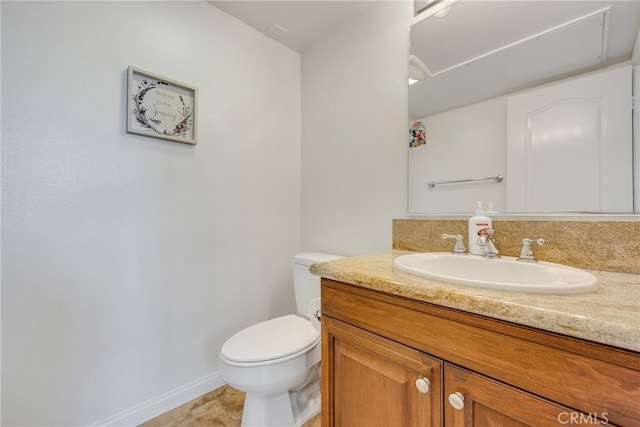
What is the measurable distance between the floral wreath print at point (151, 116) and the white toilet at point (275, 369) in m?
→ 1.07

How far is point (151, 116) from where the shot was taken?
50.9 inches

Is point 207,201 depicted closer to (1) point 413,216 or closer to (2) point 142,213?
(2) point 142,213

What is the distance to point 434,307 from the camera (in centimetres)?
62

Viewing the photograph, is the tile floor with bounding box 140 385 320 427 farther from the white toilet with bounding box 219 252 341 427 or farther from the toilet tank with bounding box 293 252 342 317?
the toilet tank with bounding box 293 252 342 317

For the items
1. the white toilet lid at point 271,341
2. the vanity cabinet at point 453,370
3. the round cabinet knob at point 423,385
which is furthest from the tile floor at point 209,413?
the round cabinet knob at point 423,385

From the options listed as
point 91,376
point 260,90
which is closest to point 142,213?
point 91,376

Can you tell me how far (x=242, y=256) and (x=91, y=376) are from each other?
84 centimetres

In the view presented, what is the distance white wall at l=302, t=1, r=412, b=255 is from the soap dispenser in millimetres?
396

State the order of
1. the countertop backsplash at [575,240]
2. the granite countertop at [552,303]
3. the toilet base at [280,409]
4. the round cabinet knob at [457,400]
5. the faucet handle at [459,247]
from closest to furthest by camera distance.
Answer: the granite countertop at [552,303], the round cabinet knob at [457,400], the countertop backsplash at [575,240], the faucet handle at [459,247], the toilet base at [280,409]

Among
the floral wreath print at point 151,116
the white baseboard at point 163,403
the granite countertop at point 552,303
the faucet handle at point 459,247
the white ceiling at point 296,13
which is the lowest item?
the white baseboard at point 163,403

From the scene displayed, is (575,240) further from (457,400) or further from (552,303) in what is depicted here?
(457,400)

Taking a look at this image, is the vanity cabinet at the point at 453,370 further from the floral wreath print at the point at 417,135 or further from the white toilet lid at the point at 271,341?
the floral wreath print at the point at 417,135

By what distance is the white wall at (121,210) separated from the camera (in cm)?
102

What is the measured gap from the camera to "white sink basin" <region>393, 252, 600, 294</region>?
0.57m
